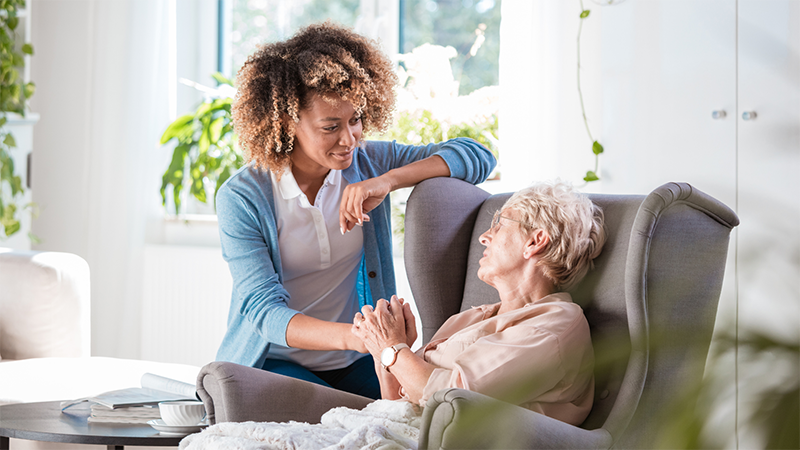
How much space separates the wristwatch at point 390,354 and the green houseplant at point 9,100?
252 cm

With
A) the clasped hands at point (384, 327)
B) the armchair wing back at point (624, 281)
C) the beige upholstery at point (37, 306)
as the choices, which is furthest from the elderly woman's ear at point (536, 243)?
the beige upholstery at point (37, 306)

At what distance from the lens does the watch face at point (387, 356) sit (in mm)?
1378

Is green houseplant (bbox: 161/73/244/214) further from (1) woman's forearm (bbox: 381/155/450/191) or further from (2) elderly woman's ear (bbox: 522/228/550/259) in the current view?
(2) elderly woman's ear (bbox: 522/228/550/259)

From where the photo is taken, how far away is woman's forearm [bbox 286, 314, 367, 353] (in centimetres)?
149

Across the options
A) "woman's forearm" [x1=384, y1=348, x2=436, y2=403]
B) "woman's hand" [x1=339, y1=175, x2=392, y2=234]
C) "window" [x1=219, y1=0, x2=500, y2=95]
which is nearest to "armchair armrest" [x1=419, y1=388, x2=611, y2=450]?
"woman's forearm" [x1=384, y1=348, x2=436, y2=403]

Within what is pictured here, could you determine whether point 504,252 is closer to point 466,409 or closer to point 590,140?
point 466,409

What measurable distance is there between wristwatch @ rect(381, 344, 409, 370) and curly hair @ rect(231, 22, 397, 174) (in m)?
0.56

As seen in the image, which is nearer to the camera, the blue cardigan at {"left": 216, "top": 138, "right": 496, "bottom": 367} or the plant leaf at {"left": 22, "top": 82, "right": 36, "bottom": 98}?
the blue cardigan at {"left": 216, "top": 138, "right": 496, "bottom": 367}

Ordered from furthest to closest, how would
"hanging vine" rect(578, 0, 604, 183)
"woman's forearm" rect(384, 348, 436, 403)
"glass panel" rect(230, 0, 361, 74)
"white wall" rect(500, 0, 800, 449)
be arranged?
"glass panel" rect(230, 0, 361, 74) → "hanging vine" rect(578, 0, 604, 183) → "white wall" rect(500, 0, 800, 449) → "woman's forearm" rect(384, 348, 436, 403)

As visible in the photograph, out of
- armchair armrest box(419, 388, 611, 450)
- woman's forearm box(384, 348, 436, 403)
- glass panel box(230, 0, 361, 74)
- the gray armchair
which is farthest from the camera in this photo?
glass panel box(230, 0, 361, 74)

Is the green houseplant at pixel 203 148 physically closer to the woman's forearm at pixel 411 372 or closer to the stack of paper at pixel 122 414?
the stack of paper at pixel 122 414

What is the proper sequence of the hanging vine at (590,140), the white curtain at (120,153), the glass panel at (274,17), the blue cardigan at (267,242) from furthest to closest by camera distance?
the glass panel at (274,17), the white curtain at (120,153), the hanging vine at (590,140), the blue cardigan at (267,242)

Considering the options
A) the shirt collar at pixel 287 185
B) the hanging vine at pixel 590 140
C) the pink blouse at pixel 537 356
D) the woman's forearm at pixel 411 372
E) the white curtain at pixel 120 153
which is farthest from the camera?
the white curtain at pixel 120 153

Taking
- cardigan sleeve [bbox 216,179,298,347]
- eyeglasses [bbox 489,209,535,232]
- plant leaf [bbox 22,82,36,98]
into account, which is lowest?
cardigan sleeve [bbox 216,179,298,347]
